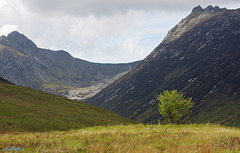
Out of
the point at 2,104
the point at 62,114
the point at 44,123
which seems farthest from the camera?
the point at 62,114

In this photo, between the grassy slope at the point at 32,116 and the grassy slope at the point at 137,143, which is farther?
the grassy slope at the point at 32,116

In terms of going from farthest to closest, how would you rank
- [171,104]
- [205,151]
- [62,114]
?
[62,114] < [171,104] < [205,151]

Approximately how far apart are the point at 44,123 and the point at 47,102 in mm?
24549

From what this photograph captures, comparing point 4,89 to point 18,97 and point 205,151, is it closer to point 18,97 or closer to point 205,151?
point 18,97

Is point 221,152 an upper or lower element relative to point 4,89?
lower

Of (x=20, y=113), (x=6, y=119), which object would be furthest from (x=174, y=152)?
(x=20, y=113)

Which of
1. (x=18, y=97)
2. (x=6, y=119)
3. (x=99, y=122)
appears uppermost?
(x=18, y=97)

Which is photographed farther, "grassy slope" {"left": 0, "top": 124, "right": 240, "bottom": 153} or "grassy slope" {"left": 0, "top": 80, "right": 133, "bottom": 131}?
"grassy slope" {"left": 0, "top": 80, "right": 133, "bottom": 131}

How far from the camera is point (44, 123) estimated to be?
4988 centimetres

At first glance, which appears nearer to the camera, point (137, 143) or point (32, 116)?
point (137, 143)

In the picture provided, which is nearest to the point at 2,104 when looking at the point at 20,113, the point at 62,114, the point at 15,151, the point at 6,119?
the point at 20,113

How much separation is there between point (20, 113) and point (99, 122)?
22.0m

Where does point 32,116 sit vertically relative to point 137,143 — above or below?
below

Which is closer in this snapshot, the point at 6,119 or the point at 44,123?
the point at 6,119
